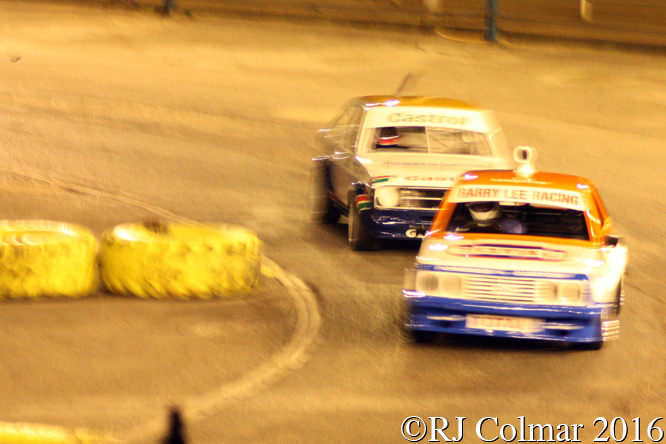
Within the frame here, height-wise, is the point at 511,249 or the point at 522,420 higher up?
the point at 511,249

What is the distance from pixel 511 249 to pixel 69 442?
13.2ft

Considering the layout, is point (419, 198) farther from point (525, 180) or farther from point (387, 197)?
point (525, 180)

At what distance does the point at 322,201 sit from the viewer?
14.5 m

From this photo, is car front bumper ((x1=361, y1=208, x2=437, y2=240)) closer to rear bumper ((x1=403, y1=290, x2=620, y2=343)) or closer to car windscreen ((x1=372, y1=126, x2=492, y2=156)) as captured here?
car windscreen ((x1=372, y1=126, x2=492, y2=156))

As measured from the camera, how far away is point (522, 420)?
7199 mm

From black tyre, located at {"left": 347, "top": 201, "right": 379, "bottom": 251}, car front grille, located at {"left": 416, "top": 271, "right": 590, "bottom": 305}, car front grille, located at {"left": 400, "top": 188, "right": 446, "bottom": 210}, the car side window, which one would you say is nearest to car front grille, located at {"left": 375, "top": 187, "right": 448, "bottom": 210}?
car front grille, located at {"left": 400, "top": 188, "right": 446, "bottom": 210}

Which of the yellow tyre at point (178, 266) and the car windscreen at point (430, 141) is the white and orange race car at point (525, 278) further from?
the car windscreen at point (430, 141)

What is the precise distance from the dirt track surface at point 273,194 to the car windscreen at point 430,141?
1387mm

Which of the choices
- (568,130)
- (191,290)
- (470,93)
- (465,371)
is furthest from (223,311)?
(470,93)

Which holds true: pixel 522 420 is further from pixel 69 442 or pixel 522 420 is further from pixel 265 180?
pixel 265 180

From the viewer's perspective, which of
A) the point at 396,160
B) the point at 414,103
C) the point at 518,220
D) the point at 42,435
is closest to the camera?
the point at 42,435

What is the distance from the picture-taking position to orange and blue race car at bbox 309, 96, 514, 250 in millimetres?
12211
